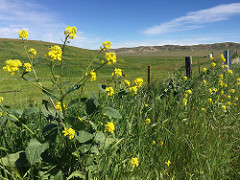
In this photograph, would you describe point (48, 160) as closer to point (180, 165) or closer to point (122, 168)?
point (122, 168)

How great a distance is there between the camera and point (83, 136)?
1.35 meters

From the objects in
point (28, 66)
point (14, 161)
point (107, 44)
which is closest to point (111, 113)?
point (107, 44)

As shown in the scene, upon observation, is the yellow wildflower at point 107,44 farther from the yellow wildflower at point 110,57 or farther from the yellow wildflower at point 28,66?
the yellow wildflower at point 28,66

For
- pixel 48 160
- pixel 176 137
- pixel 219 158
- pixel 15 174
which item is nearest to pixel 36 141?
pixel 48 160

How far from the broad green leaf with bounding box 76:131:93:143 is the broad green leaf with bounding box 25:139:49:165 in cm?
24

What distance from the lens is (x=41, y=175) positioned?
4.48 feet

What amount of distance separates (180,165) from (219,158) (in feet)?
1.38

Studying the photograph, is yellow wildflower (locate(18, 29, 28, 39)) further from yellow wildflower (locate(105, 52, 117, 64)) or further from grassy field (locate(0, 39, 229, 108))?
yellow wildflower (locate(105, 52, 117, 64))

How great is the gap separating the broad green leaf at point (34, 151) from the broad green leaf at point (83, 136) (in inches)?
9.4

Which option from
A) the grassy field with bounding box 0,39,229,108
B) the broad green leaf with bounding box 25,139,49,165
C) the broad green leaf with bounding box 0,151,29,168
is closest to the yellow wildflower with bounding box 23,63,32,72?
the grassy field with bounding box 0,39,229,108

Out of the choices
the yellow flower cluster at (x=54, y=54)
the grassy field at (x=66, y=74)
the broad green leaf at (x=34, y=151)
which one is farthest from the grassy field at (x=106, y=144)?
the grassy field at (x=66, y=74)

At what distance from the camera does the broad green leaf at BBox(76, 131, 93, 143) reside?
1.32 meters

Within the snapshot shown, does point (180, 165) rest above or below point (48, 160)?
below

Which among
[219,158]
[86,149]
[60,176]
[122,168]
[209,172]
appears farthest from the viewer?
[219,158]
